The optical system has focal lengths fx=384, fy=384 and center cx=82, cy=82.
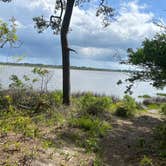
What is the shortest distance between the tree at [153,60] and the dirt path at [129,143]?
5.70ft

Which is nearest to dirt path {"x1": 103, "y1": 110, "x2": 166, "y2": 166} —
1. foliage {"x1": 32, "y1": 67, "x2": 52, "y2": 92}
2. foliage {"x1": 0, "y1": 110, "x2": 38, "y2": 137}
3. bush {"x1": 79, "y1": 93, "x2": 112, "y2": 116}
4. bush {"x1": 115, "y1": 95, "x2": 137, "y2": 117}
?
bush {"x1": 115, "y1": 95, "x2": 137, "y2": 117}

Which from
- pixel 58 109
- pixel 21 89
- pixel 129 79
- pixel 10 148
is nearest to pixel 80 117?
pixel 58 109

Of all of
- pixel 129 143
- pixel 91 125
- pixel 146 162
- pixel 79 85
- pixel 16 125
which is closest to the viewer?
pixel 146 162

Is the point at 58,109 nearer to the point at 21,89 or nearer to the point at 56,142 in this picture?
the point at 21,89

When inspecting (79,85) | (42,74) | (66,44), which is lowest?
(79,85)

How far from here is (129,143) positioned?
10641 millimetres

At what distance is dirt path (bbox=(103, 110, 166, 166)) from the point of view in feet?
29.1

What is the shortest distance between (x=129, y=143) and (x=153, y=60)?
3.82m

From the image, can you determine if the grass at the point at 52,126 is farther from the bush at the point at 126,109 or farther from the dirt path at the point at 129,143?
the dirt path at the point at 129,143

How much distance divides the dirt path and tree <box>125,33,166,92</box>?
174cm

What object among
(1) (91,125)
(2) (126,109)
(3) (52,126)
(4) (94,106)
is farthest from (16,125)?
(2) (126,109)

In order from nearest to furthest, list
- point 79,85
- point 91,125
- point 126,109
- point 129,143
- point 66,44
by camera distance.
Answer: point 129,143 < point 91,125 < point 66,44 < point 126,109 < point 79,85

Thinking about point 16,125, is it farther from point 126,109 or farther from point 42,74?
point 126,109

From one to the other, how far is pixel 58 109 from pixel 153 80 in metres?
3.71
